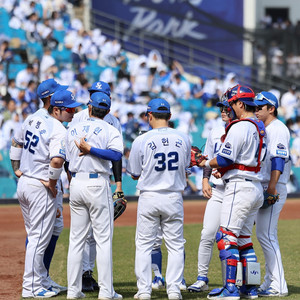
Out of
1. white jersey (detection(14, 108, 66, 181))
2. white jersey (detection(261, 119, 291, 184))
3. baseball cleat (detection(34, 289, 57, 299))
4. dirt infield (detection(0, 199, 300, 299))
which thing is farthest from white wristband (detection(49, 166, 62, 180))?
white jersey (detection(261, 119, 291, 184))

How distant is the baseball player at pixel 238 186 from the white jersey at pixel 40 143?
63.3 inches

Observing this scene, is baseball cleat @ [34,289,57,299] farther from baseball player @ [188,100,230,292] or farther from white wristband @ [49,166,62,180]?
baseball player @ [188,100,230,292]

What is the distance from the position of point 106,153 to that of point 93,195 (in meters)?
0.43

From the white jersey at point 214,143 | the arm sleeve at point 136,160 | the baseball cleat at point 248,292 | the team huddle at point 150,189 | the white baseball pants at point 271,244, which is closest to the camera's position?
the team huddle at point 150,189

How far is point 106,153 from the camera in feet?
22.6

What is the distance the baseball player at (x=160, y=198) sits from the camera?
274 inches

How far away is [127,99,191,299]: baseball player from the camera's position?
697 centimetres

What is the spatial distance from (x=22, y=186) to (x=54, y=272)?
2.06 meters

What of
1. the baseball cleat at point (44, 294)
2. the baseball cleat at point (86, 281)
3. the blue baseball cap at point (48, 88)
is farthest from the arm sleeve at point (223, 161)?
the baseball cleat at point (44, 294)

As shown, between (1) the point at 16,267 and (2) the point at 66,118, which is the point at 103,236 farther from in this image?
(1) the point at 16,267

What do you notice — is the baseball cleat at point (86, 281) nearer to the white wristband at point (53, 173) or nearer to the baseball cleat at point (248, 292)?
the white wristband at point (53, 173)

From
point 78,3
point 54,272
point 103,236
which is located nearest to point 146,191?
point 103,236

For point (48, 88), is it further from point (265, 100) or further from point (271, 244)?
point (271, 244)

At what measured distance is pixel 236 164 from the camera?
7.00 meters
